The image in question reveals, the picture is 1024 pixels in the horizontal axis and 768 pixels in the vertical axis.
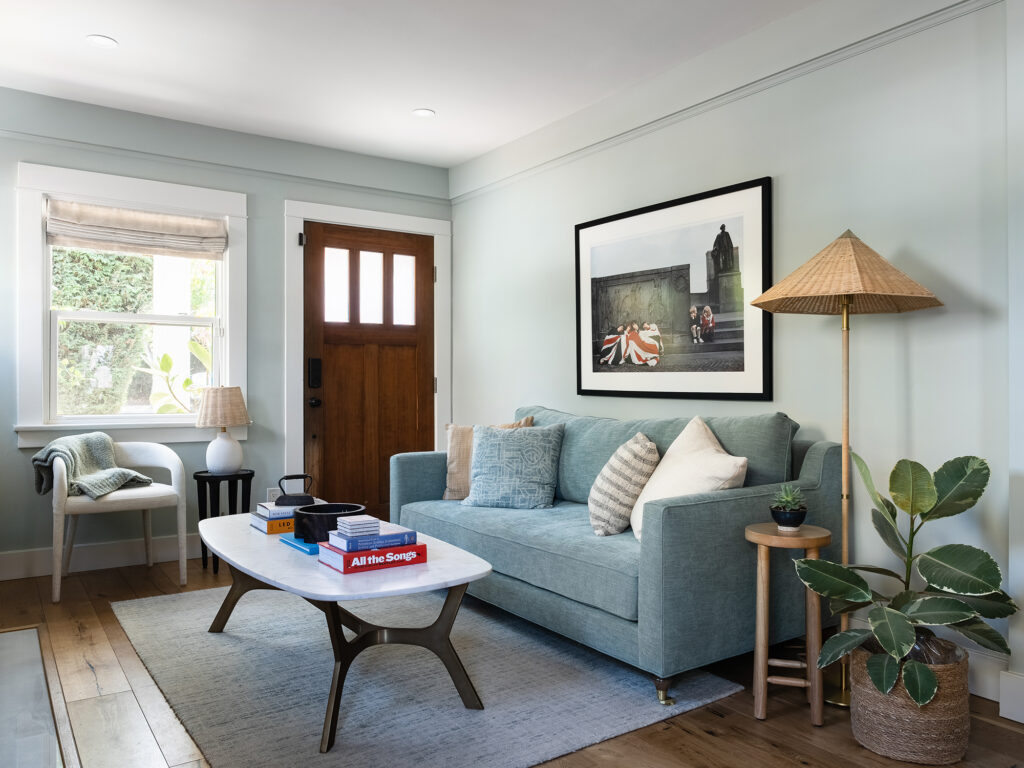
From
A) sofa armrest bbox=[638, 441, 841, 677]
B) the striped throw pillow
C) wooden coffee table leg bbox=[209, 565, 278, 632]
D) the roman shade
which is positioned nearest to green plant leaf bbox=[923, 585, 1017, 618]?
sofa armrest bbox=[638, 441, 841, 677]

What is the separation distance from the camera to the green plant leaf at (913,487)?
2268 mm

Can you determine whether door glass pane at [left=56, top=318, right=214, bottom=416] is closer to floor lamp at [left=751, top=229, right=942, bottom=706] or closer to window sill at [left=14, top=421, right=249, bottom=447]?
window sill at [left=14, top=421, right=249, bottom=447]

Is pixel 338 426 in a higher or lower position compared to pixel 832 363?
lower

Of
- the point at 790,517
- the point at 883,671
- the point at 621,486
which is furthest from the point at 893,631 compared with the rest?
the point at 621,486

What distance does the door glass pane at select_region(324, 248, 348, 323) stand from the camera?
16.2 ft

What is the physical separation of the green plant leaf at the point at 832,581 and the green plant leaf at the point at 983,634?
25 centimetres

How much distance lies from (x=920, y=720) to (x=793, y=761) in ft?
1.17

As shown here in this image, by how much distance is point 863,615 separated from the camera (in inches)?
Answer: 113

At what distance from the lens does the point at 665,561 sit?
2.35 m

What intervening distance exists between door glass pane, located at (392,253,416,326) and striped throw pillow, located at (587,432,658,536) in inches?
96.8

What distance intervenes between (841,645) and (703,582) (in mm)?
434

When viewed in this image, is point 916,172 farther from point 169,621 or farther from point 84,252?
point 84,252

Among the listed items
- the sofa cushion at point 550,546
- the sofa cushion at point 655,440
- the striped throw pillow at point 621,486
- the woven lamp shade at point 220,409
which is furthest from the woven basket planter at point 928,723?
the woven lamp shade at point 220,409

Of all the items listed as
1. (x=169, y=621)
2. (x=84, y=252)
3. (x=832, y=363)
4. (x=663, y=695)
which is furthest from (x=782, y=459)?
(x=84, y=252)
